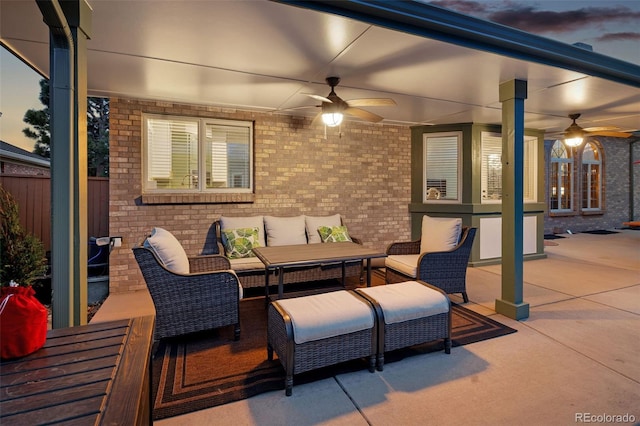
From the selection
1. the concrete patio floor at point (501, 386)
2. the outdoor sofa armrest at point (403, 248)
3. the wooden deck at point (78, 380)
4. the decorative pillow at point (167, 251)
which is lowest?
the concrete patio floor at point (501, 386)

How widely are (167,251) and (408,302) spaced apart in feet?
7.06

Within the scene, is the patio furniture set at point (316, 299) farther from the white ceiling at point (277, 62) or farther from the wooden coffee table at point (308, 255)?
the white ceiling at point (277, 62)

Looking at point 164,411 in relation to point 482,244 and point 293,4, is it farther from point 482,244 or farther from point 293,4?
point 482,244

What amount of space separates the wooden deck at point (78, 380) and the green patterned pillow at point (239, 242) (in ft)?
9.44

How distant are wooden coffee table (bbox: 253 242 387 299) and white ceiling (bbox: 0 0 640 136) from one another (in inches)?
78.0

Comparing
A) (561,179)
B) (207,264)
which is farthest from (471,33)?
(561,179)

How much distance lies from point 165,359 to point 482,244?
217 inches

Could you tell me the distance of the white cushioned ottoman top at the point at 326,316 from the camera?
7.30ft

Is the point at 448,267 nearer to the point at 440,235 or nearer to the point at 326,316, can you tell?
the point at 440,235

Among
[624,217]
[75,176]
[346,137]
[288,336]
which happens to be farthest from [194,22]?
[624,217]

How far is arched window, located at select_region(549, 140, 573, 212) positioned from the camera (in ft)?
34.2

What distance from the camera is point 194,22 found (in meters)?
2.45

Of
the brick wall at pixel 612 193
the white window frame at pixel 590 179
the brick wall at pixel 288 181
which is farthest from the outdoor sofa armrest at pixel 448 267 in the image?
the white window frame at pixel 590 179

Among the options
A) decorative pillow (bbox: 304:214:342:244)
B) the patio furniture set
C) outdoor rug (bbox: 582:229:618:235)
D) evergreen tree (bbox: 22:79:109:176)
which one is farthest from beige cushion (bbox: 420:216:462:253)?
evergreen tree (bbox: 22:79:109:176)
